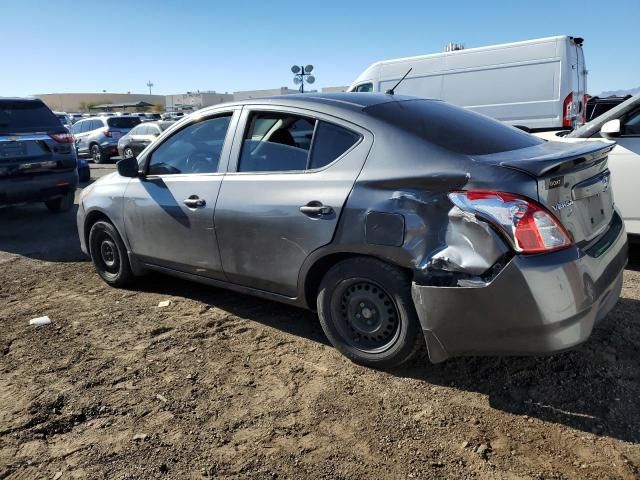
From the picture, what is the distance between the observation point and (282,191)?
3406mm

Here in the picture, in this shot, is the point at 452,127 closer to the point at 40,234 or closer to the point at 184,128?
the point at 184,128

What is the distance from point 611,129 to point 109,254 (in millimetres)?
4773

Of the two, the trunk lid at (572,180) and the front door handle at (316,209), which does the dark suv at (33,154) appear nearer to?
the front door handle at (316,209)

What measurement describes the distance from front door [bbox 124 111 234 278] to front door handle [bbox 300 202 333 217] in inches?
33.8

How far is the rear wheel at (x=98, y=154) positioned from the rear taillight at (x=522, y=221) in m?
19.1

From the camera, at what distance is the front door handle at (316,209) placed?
10.3ft

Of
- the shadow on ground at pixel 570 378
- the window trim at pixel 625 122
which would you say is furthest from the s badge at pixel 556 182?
the window trim at pixel 625 122

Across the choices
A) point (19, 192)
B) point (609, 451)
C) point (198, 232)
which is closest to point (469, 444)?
point (609, 451)

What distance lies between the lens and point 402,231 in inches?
112

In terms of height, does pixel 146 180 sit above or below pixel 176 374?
above

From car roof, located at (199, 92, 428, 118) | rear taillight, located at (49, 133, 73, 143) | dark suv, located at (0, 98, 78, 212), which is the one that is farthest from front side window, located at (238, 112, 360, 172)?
rear taillight, located at (49, 133, 73, 143)

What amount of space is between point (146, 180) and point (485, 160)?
9.15ft

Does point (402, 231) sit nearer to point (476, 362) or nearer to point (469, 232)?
point (469, 232)

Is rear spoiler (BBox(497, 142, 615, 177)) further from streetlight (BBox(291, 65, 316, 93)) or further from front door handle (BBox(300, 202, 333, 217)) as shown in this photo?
streetlight (BBox(291, 65, 316, 93))
